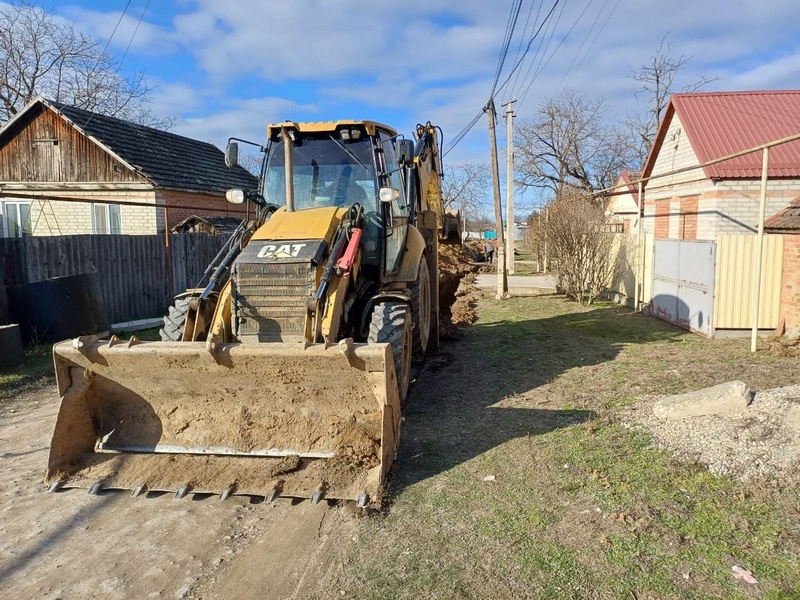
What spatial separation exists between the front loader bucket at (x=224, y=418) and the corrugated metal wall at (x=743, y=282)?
7.84 m

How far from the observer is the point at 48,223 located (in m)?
19.1

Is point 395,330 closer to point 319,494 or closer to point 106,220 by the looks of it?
point 319,494

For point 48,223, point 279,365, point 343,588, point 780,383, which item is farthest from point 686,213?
point 48,223

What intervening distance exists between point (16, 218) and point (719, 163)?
65.8 ft

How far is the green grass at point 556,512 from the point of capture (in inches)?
135

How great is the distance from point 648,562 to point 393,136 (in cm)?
532

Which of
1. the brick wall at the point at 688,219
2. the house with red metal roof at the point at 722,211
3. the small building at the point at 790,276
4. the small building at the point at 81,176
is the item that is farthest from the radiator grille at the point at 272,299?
the small building at the point at 81,176

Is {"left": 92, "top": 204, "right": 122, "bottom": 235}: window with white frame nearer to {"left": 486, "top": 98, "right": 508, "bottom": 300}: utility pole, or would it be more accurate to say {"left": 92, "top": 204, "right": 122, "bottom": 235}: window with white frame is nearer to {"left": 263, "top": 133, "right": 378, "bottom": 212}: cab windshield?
{"left": 486, "top": 98, "right": 508, "bottom": 300}: utility pole

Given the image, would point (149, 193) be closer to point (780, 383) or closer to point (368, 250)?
point (368, 250)

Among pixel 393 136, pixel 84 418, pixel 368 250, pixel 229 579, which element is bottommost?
pixel 229 579

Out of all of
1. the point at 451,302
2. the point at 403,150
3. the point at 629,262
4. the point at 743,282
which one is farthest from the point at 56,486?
the point at 629,262

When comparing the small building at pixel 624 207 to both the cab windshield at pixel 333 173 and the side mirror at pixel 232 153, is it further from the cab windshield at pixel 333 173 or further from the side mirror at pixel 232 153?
the side mirror at pixel 232 153

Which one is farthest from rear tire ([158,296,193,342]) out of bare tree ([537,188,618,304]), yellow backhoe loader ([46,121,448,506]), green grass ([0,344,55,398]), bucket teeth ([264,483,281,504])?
bare tree ([537,188,618,304])

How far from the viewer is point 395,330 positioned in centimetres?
568
